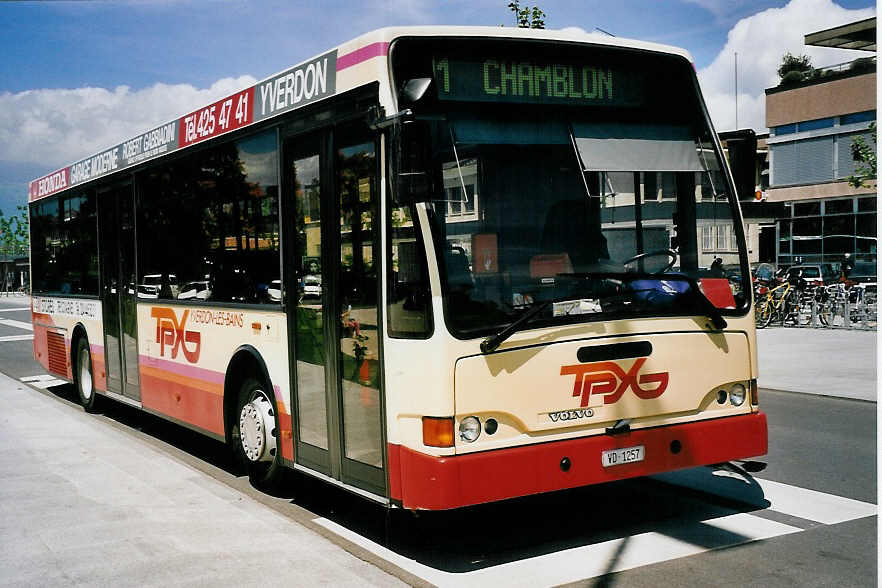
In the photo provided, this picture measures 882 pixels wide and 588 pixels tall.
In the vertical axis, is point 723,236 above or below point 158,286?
above

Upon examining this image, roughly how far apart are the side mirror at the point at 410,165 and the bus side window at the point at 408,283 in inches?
9.5

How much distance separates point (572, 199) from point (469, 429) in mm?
1590

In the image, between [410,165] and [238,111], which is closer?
[410,165]

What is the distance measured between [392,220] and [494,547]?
2.23 metres

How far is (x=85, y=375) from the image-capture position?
12938mm

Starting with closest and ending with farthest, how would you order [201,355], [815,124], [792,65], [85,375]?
[201,355]
[85,375]
[815,124]
[792,65]

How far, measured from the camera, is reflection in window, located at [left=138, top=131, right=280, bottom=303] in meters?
7.67

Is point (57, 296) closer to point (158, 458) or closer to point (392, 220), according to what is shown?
point (158, 458)

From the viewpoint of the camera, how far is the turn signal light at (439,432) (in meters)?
5.38

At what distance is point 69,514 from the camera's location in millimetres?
7082

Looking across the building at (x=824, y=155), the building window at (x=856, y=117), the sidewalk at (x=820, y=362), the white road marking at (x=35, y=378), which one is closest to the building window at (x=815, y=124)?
the building at (x=824, y=155)

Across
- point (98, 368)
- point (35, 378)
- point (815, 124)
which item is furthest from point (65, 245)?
point (815, 124)

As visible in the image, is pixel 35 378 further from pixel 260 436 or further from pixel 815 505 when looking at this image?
pixel 815 505

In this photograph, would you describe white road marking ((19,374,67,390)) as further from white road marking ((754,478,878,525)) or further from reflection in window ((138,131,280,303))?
white road marking ((754,478,878,525))
